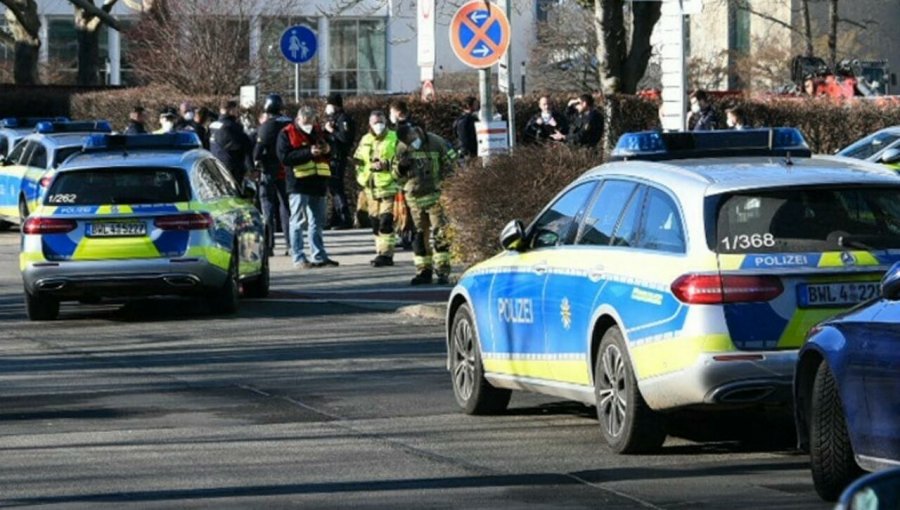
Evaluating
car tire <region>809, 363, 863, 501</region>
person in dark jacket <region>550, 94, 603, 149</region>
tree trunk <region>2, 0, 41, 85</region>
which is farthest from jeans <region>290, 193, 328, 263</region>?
tree trunk <region>2, 0, 41, 85</region>

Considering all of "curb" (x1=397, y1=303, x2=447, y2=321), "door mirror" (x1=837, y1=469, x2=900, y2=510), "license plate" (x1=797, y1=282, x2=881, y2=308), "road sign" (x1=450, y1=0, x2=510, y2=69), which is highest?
"road sign" (x1=450, y1=0, x2=510, y2=69)

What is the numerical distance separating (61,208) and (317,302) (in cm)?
295

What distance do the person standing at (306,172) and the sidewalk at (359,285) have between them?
0.54 meters

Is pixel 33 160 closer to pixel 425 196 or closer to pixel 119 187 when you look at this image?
pixel 425 196

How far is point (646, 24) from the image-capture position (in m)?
34.4

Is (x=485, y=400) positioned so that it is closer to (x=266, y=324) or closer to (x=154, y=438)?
(x=154, y=438)

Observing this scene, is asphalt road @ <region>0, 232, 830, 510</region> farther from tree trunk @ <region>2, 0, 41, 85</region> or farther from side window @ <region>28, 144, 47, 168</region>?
tree trunk @ <region>2, 0, 41, 85</region>

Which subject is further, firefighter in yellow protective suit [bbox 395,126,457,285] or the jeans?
the jeans

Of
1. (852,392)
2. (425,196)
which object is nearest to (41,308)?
(425,196)

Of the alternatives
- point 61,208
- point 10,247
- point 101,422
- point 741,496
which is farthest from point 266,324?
point 10,247

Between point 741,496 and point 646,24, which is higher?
point 646,24

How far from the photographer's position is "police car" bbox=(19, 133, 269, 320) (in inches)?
720

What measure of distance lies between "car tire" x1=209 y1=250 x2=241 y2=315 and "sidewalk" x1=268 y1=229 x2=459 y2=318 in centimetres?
139

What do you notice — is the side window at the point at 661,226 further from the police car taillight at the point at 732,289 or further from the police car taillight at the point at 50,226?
the police car taillight at the point at 50,226
